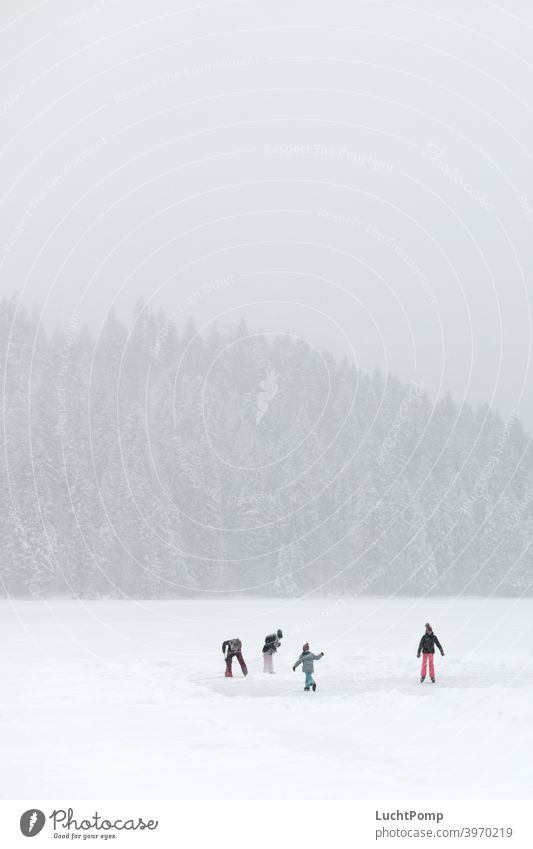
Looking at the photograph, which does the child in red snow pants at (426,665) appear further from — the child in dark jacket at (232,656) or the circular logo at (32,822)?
the circular logo at (32,822)

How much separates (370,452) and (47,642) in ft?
233

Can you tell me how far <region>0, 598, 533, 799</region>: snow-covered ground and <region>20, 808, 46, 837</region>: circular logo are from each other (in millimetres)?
1355

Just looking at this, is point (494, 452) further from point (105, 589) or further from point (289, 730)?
point (289, 730)

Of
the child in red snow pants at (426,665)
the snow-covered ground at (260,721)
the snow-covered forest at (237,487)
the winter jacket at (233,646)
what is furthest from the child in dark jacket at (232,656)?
the snow-covered forest at (237,487)

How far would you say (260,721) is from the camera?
678 inches

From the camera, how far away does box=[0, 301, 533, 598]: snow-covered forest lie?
75938mm

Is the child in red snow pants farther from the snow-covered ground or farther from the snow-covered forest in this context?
the snow-covered forest

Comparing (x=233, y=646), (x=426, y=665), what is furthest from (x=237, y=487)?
(x=426, y=665)

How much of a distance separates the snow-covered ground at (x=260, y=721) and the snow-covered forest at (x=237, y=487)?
40.3 metres

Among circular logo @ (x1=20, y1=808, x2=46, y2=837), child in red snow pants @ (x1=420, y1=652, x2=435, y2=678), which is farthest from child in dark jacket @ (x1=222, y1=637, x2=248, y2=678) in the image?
circular logo @ (x1=20, y1=808, x2=46, y2=837)

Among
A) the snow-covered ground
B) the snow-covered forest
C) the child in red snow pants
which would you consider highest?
the snow-covered forest

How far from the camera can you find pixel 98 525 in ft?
253

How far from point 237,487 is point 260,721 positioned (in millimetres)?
76030

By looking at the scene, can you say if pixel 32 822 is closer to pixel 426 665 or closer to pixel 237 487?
pixel 426 665
